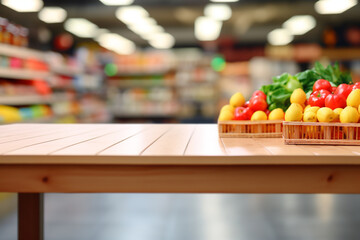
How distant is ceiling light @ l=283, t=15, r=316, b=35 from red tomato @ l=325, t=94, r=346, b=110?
7.64 metres

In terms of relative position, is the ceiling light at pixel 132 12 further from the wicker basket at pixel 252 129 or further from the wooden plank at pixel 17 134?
the wicker basket at pixel 252 129

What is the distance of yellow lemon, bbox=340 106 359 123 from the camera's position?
4.38 feet

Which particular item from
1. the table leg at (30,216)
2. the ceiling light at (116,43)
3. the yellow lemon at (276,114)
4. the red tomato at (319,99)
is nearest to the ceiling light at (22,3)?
the ceiling light at (116,43)

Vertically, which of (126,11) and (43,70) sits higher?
(126,11)

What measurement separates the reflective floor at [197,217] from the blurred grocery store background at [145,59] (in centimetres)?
240

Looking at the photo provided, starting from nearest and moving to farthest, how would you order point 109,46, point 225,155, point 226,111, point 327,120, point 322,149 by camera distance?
point 225,155, point 322,149, point 327,120, point 226,111, point 109,46

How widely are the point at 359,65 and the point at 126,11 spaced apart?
202 inches

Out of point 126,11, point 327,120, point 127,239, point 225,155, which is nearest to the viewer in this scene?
point 225,155

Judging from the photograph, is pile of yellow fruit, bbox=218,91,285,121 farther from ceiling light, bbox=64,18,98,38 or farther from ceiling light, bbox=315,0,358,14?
ceiling light, bbox=64,18,98,38

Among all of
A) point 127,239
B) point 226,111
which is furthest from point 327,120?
point 127,239

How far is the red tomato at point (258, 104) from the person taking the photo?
1.71 meters

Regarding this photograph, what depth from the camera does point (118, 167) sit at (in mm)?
1137

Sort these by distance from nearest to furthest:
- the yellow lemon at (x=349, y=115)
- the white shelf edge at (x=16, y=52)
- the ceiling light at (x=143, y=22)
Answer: the yellow lemon at (x=349, y=115)
the white shelf edge at (x=16, y=52)
the ceiling light at (x=143, y=22)

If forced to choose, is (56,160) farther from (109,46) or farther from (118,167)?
(109,46)
